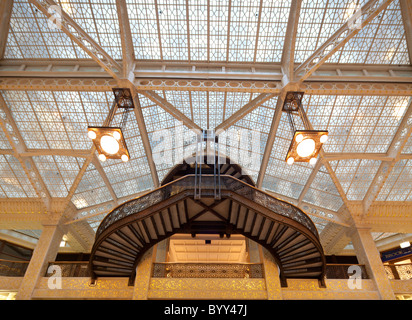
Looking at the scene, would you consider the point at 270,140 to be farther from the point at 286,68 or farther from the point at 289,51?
the point at 289,51

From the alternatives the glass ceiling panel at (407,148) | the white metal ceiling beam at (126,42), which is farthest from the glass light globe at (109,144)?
the glass ceiling panel at (407,148)

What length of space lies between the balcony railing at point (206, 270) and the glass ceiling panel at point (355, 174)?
20.5 ft

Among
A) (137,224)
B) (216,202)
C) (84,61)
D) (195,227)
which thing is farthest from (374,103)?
(84,61)

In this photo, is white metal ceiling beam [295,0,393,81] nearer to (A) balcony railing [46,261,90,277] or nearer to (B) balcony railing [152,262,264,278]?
(B) balcony railing [152,262,264,278]

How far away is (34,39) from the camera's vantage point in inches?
391

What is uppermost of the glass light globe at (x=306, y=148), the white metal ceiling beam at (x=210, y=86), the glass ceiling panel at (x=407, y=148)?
the white metal ceiling beam at (x=210, y=86)

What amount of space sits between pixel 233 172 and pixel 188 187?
A: 13.5 feet

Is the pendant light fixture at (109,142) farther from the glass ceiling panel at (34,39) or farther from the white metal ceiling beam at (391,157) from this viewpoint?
the white metal ceiling beam at (391,157)

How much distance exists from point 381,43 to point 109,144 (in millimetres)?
10251

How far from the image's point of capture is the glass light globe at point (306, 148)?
672 cm

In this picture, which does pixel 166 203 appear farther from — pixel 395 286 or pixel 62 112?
pixel 395 286

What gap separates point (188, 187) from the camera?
8.66 meters

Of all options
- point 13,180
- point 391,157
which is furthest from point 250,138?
point 13,180

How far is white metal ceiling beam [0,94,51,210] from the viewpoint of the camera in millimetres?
10937
